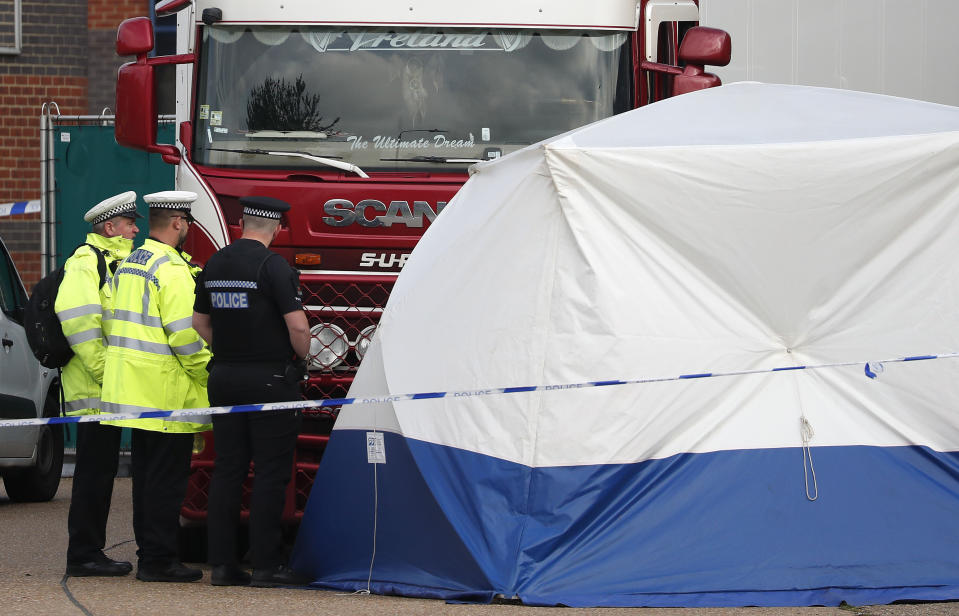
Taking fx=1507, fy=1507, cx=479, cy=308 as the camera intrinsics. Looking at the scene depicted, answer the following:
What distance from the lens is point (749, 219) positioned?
639 cm

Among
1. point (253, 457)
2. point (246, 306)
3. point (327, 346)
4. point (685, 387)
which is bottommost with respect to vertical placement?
point (253, 457)

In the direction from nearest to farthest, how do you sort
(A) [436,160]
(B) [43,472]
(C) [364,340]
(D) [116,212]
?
(C) [364,340] < (D) [116,212] < (A) [436,160] < (B) [43,472]

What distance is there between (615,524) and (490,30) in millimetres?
3057

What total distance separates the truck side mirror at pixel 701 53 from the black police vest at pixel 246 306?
240cm

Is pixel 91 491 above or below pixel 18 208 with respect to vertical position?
below

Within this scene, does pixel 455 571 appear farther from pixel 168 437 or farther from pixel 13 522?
pixel 13 522

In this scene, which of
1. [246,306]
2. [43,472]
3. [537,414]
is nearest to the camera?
[537,414]

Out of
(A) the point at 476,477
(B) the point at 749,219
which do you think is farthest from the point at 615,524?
(B) the point at 749,219

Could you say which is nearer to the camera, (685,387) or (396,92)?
(685,387)

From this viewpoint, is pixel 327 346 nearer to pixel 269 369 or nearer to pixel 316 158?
pixel 269 369

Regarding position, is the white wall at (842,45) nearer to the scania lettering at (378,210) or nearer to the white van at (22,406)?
the scania lettering at (378,210)

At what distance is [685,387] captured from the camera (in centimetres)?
619

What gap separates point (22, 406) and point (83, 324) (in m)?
3.84

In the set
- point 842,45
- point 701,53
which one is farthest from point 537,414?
point 842,45
